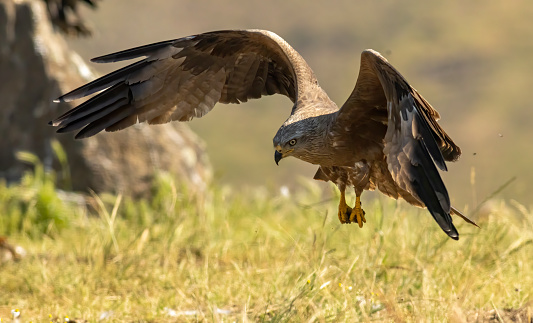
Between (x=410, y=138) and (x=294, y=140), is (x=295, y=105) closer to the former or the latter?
(x=294, y=140)

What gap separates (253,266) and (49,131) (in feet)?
13.5

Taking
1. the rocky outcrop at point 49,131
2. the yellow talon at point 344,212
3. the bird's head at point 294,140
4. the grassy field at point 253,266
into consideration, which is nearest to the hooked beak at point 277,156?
the bird's head at point 294,140

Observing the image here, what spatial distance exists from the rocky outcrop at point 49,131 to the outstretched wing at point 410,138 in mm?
5074

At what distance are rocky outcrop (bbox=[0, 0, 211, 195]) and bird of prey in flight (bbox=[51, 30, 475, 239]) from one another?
11.5ft

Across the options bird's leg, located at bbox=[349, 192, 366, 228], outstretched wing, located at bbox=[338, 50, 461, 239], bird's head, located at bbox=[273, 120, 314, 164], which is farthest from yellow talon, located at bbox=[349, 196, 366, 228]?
outstretched wing, located at bbox=[338, 50, 461, 239]

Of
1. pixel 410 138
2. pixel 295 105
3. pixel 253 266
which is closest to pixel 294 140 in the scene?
pixel 295 105

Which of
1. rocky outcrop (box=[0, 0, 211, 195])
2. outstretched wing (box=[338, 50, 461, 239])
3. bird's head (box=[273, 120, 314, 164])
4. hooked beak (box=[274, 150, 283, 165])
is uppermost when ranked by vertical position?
outstretched wing (box=[338, 50, 461, 239])

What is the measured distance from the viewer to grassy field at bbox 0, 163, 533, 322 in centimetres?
465

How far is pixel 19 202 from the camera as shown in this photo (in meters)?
8.31

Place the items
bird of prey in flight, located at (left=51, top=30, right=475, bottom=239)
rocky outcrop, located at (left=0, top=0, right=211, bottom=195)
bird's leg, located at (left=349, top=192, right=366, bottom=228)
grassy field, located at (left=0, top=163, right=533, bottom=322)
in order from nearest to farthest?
bird of prey in flight, located at (left=51, top=30, right=475, bottom=239) → grassy field, located at (left=0, top=163, right=533, bottom=322) → bird's leg, located at (left=349, top=192, right=366, bottom=228) → rocky outcrop, located at (left=0, top=0, right=211, bottom=195)

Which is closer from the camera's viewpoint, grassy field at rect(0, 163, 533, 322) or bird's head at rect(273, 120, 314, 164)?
grassy field at rect(0, 163, 533, 322)

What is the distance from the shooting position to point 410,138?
3.97 meters

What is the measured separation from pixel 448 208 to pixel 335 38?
14660 centimetres

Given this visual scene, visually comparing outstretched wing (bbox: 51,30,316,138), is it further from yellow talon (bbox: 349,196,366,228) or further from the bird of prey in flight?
yellow talon (bbox: 349,196,366,228)
